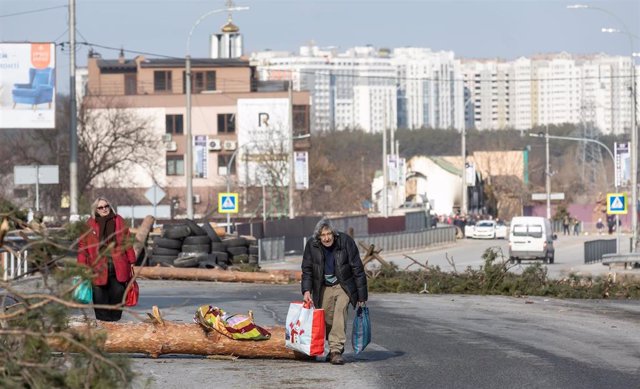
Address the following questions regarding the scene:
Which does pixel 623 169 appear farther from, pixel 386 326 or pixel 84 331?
pixel 84 331

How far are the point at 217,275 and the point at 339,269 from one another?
18.2m

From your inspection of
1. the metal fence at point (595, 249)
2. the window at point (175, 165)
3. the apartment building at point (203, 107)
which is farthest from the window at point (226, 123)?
the metal fence at point (595, 249)

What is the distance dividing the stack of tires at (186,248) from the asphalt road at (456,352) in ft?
31.5

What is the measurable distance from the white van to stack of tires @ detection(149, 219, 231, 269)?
1945cm

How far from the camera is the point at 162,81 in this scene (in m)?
102

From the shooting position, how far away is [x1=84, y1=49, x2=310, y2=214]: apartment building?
3807 inches

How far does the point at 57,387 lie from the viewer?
321 inches

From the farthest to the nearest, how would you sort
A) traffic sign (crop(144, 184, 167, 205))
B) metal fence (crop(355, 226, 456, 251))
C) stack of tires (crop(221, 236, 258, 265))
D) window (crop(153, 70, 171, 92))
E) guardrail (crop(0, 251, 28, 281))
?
1. window (crop(153, 70, 171, 92))
2. metal fence (crop(355, 226, 456, 251))
3. traffic sign (crop(144, 184, 167, 205))
4. stack of tires (crop(221, 236, 258, 265))
5. guardrail (crop(0, 251, 28, 281))

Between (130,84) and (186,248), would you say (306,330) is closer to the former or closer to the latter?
(186,248)

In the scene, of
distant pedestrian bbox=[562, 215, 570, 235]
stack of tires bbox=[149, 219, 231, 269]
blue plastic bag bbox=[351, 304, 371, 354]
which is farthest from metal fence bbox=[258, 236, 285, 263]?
distant pedestrian bbox=[562, 215, 570, 235]

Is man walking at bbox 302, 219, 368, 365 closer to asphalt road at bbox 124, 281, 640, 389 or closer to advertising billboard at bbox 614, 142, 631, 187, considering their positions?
asphalt road at bbox 124, 281, 640, 389

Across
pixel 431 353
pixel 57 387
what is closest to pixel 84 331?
pixel 57 387

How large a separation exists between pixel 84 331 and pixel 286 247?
157 ft

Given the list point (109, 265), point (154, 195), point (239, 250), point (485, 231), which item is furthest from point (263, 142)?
point (109, 265)
